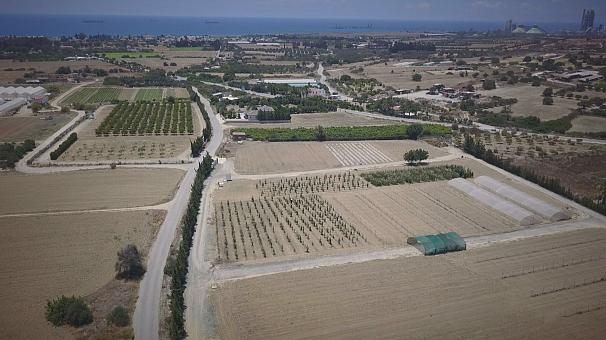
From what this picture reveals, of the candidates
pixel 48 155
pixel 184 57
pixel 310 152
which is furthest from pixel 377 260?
pixel 184 57

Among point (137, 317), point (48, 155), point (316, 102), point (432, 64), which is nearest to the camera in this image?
point (137, 317)

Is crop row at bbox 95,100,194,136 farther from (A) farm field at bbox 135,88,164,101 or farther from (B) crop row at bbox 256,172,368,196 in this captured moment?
(B) crop row at bbox 256,172,368,196

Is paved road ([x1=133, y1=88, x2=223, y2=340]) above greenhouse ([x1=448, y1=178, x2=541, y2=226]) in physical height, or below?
below

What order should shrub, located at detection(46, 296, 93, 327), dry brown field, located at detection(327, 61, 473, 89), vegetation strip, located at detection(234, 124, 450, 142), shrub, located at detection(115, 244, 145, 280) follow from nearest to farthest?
shrub, located at detection(46, 296, 93, 327) < shrub, located at detection(115, 244, 145, 280) < vegetation strip, located at detection(234, 124, 450, 142) < dry brown field, located at detection(327, 61, 473, 89)

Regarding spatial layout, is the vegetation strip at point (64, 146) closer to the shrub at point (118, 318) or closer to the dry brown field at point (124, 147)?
the dry brown field at point (124, 147)

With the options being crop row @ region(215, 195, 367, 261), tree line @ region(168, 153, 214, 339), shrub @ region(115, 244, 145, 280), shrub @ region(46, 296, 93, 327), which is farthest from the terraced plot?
shrub @ region(46, 296, 93, 327)

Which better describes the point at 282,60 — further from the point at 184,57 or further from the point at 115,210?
the point at 115,210

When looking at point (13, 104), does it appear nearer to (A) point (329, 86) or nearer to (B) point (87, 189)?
(B) point (87, 189)
